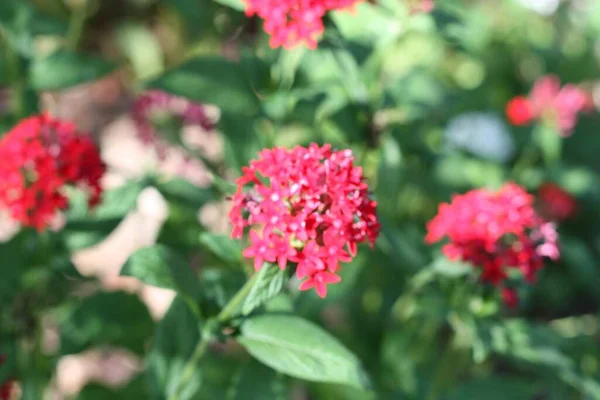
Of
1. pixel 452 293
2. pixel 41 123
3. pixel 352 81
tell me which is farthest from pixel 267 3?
pixel 452 293

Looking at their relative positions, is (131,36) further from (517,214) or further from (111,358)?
(517,214)

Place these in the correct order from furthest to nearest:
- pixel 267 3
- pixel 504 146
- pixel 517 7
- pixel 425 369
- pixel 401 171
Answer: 1. pixel 517 7
2. pixel 504 146
3. pixel 425 369
4. pixel 401 171
5. pixel 267 3

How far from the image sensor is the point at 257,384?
55.6 inches

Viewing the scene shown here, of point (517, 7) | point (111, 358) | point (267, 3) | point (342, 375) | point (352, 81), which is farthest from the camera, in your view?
point (517, 7)

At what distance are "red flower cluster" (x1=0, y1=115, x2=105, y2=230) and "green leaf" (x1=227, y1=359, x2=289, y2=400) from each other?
516 mm

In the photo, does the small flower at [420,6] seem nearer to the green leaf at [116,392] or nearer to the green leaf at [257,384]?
the green leaf at [257,384]

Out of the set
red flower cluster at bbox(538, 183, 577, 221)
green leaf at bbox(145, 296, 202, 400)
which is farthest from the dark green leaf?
red flower cluster at bbox(538, 183, 577, 221)

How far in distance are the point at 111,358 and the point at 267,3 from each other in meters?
1.84

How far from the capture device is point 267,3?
1.25 metres

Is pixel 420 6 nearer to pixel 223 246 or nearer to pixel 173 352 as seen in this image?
pixel 223 246

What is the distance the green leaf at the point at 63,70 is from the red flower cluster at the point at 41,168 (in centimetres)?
24

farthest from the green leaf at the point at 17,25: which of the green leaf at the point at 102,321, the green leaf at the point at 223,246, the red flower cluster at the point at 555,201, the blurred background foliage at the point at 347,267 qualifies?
the red flower cluster at the point at 555,201

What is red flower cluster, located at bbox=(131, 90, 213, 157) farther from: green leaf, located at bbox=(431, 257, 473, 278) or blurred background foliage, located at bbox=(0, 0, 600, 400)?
green leaf, located at bbox=(431, 257, 473, 278)

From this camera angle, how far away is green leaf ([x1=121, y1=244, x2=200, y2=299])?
3.72 feet
